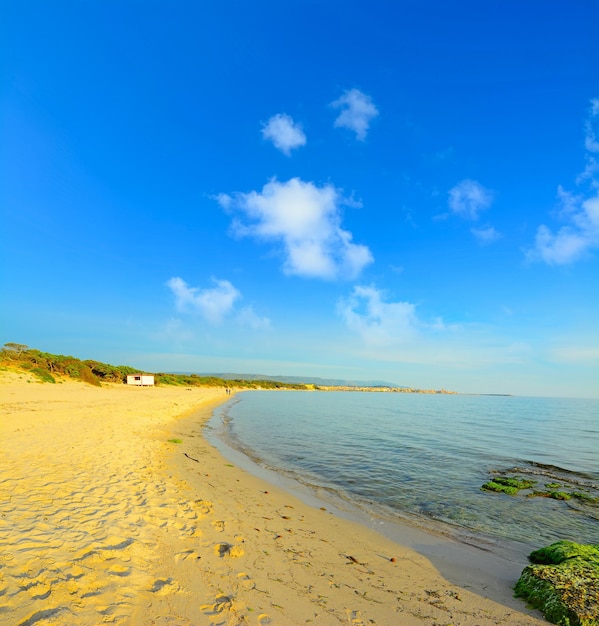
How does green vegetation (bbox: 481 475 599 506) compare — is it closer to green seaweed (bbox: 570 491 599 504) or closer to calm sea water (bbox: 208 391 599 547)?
green seaweed (bbox: 570 491 599 504)

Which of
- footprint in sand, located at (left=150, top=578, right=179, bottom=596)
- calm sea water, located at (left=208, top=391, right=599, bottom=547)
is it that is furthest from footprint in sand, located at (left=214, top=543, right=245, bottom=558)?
calm sea water, located at (left=208, top=391, right=599, bottom=547)

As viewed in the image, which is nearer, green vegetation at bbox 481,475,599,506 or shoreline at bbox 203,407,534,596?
shoreline at bbox 203,407,534,596

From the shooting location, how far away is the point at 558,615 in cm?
539

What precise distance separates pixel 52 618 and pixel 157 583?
159 centimetres

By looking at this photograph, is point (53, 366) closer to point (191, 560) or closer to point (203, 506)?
point (203, 506)

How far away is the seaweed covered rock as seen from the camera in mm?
5266

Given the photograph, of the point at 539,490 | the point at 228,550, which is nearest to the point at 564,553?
the point at 228,550

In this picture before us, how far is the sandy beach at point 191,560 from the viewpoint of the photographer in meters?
4.91

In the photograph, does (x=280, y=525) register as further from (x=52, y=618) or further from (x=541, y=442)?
(x=541, y=442)

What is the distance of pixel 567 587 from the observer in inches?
227

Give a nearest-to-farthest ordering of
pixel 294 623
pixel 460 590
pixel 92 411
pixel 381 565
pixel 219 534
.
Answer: pixel 294 623 → pixel 460 590 → pixel 381 565 → pixel 219 534 → pixel 92 411

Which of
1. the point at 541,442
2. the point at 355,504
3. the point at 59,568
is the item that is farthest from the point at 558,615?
the point at 541,442

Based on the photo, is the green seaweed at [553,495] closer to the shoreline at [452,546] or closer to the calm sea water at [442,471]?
the calm sea water at [442,471]

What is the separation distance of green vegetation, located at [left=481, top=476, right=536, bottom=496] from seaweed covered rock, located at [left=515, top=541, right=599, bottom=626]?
749cm
